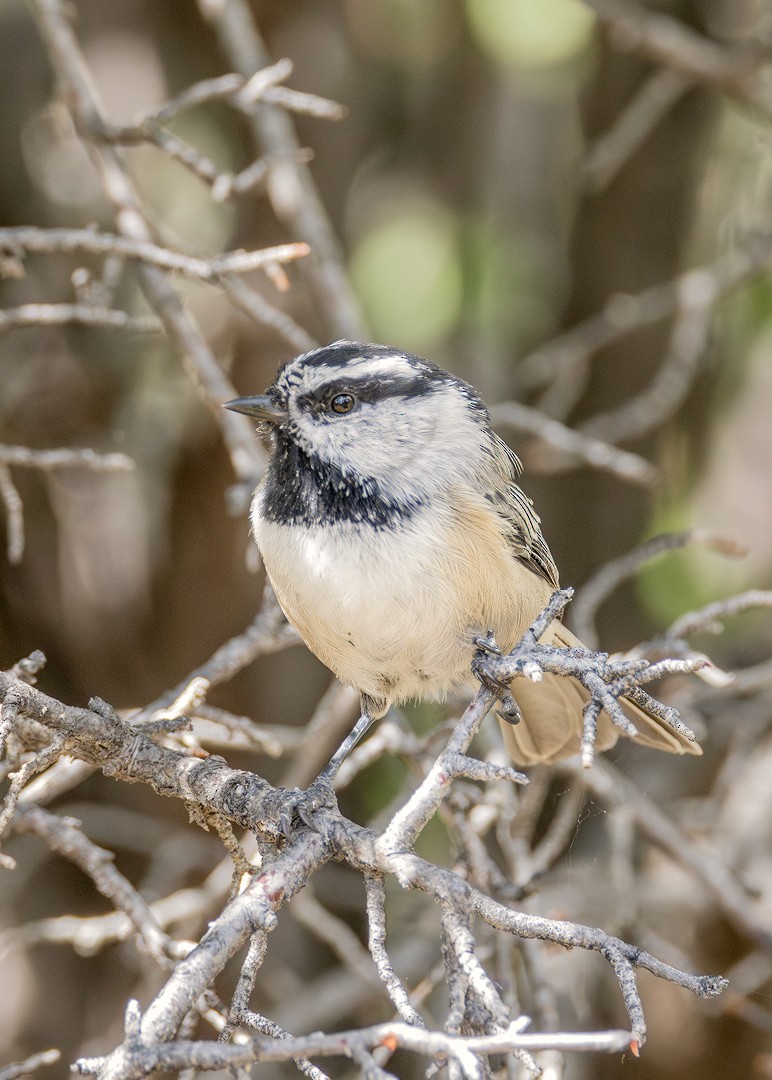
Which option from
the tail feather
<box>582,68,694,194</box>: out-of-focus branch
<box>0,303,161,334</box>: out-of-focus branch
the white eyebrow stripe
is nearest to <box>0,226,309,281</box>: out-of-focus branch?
<box>0,303,161,334</box>: out-of-focus branch

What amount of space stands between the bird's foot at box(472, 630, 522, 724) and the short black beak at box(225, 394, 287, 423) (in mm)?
827

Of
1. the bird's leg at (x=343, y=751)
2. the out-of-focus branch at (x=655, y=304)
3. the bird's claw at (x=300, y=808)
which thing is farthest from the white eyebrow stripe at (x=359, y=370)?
the out-of-focus branch at (x=655, y=304)

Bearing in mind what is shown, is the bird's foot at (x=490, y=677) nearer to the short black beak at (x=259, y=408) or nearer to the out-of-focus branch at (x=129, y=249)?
the short black beak at (x=259, y=408)

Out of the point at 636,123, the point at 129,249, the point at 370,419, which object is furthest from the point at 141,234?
the point at 636,123

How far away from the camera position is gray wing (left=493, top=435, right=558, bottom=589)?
123 inches

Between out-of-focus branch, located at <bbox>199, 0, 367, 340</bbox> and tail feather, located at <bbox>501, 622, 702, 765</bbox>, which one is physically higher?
out-of-focus branch, located at <bbox>199, 0, 367, 340</bbox>

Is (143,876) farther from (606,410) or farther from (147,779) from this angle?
(606,410)

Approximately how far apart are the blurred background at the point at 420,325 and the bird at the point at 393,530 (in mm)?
1172

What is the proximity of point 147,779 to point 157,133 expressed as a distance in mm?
1876

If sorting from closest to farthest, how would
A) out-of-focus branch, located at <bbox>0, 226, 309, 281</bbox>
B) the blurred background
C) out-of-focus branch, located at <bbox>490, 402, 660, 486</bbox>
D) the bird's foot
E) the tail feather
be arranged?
1. the bird's foot
2. out-of-focus branch, located at <bbox>0, 226, 309, 281</bbox>
3. the tail feather
4. out-of-focus branch, located at <bbox>490, 402, 660, 486</bbox>
5. the blurred background

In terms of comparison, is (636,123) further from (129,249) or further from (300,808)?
(300,808)

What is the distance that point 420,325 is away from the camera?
4.69 m

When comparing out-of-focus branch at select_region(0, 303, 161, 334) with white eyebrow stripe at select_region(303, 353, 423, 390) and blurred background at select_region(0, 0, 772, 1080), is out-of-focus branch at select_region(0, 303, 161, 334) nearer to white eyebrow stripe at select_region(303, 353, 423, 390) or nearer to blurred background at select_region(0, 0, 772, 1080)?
white eyebrow stripe at select_region(303, 353, 423, 390)

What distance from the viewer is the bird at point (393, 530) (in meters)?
2.73
